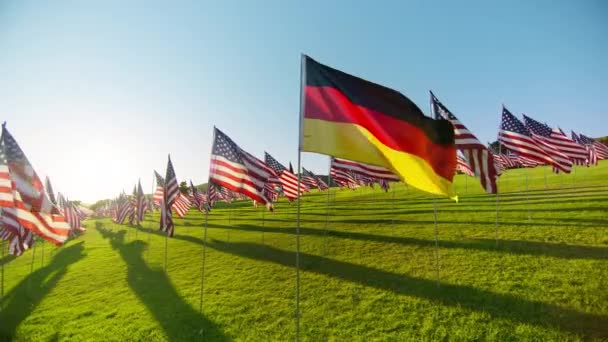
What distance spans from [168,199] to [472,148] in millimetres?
12568

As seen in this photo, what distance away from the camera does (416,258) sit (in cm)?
1267

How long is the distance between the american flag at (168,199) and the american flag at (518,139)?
15341mm

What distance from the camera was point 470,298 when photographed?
859 centimetres

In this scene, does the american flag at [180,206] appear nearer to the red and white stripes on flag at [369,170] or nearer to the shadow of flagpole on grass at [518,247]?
the red and white stripes on flag at [369,170]

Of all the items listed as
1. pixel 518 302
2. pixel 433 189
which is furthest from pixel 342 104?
pixel 518 302

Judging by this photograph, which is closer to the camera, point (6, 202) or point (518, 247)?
point (6, 202)

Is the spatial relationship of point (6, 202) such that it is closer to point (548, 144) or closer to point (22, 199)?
point (22, 199)

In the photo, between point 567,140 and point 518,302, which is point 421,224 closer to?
Answer: point 567,140

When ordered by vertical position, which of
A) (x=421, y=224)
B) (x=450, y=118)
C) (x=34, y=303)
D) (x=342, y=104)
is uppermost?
(x=450, y=118)

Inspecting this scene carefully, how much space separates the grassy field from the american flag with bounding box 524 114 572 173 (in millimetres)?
2810

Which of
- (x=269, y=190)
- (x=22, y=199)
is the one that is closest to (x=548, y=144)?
(x=269, y=190)

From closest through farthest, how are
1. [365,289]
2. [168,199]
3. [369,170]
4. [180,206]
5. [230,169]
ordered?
[365,289] < [230,169] < [168,199] < [369,170] < [180,206]

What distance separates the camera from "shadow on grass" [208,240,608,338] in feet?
22.4

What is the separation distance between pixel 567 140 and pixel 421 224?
9569mm
